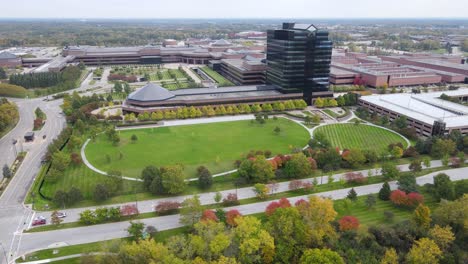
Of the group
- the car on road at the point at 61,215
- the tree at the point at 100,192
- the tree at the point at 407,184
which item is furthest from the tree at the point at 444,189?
the car on road at the point at 61,215

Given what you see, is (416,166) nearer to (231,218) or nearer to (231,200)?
(231,200)

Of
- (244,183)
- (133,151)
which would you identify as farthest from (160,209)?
(133,151)

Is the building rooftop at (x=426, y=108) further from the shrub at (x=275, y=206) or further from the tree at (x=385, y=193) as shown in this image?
the shrub at (x=275, y=206)

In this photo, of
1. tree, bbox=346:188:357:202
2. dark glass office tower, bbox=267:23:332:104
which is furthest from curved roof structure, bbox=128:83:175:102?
tree, bbox=346:188:357:202

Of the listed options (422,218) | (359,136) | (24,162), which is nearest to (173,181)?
(24,162)

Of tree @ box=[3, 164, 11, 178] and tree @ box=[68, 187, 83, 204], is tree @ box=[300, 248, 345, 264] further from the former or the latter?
tree @ box=[3, 164, 11, 178]

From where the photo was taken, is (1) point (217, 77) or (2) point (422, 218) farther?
(1) point (217, 77)

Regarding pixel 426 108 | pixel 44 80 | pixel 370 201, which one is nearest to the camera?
pixel 370 201
